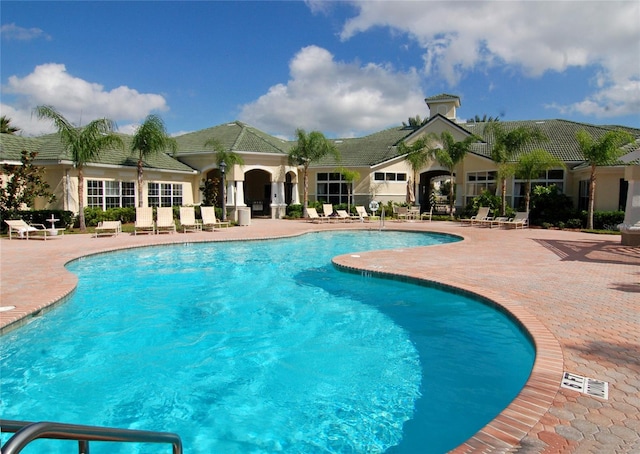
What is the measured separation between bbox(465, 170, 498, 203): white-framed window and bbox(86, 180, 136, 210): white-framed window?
21910 mm

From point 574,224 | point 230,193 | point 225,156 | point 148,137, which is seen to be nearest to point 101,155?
point 148,137

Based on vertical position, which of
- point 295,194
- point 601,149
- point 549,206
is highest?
point 601,149

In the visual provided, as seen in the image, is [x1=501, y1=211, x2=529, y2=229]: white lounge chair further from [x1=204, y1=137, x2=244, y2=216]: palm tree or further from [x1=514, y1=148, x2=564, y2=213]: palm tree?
[x1=204, y1=137, x2=244, y2=216]: palm tree

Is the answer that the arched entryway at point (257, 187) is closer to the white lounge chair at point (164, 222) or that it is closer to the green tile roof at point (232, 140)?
the green tile roof at point (232, 140)

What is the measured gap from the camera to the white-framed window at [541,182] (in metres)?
26.4

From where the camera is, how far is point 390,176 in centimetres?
3194

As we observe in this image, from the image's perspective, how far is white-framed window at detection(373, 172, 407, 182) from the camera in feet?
104

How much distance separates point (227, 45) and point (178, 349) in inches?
587

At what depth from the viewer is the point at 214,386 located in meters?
5.99

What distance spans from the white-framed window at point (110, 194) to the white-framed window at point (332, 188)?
13.6 m

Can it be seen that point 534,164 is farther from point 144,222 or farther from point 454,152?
point 144,222

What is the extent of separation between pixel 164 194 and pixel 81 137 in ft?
25.1

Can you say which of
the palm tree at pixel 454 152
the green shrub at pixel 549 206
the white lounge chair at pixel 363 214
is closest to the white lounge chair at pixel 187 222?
the white lounge chair at pixel 363 214

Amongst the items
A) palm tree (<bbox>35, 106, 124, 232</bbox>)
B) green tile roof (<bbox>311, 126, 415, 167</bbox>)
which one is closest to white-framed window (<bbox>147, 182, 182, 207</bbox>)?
palm tree (<bbox>35, 106, 124, 232</bbox>)
